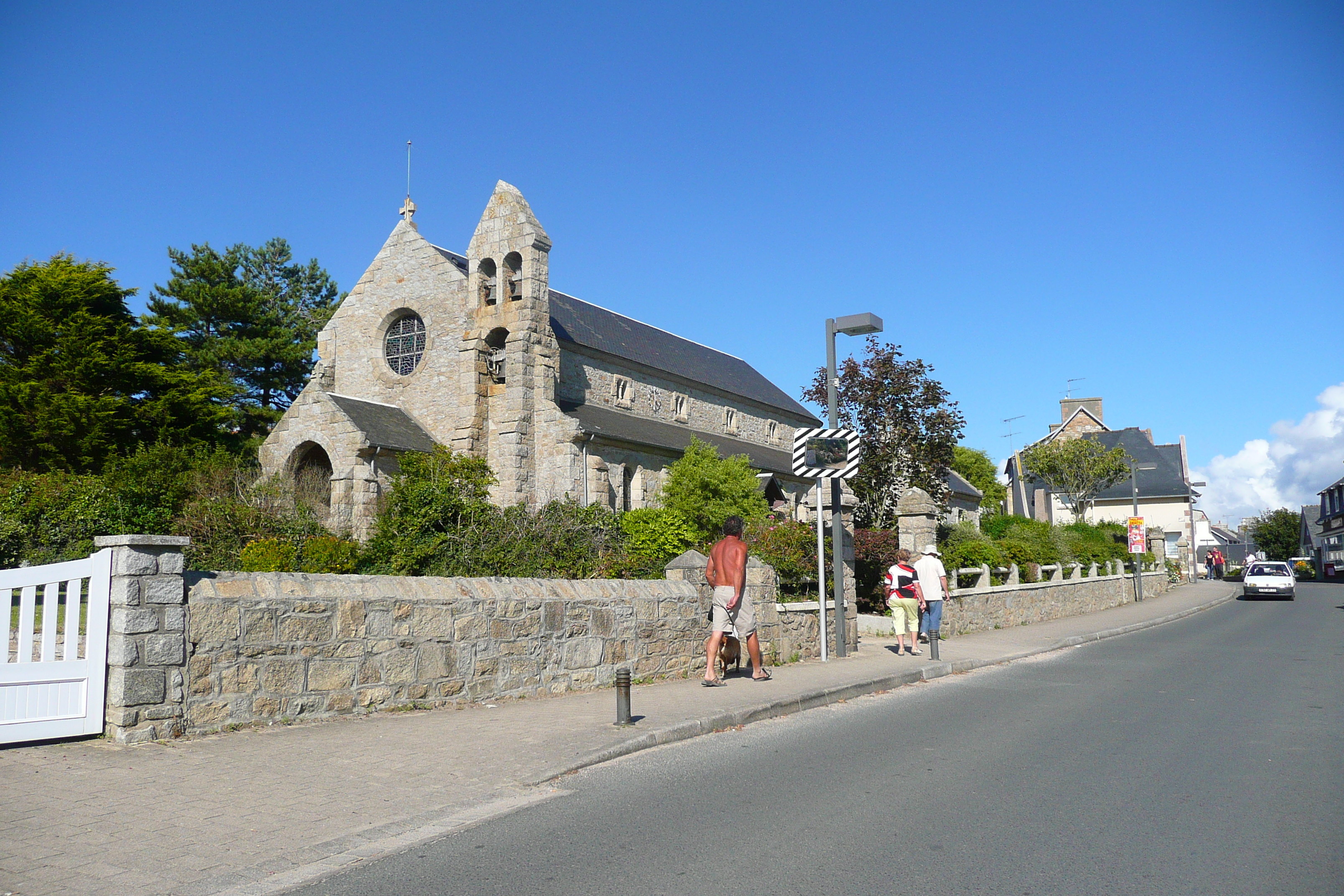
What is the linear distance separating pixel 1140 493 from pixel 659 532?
52111 millimetres

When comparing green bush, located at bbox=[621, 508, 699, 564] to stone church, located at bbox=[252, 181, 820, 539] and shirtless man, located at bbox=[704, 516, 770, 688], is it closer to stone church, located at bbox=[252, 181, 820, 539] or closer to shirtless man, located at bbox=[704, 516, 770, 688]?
stone church, located at bbox=[252, 181, 820, 539]

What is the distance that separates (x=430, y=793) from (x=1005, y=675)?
9.31 m

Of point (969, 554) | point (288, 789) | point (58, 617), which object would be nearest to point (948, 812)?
point (288, 789)

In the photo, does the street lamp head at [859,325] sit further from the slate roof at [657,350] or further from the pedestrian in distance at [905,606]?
the slate roof at [657,350]

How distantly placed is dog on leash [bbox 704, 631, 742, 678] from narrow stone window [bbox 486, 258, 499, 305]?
67.6 feet

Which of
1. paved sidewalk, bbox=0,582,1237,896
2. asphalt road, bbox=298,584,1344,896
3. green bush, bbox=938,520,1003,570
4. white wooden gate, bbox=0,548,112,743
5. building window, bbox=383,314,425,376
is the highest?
building window, bbox=383,314,425,376

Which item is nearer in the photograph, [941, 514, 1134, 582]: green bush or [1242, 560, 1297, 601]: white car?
[941, 514, 1134, 582]: green bush

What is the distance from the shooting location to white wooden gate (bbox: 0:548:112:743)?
6285mm

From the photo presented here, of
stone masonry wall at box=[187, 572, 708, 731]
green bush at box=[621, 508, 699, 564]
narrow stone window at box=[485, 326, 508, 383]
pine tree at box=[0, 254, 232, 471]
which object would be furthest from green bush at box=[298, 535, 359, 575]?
pine tree at box=[0, 254, 232, 471]

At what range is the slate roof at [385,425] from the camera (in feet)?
85.0

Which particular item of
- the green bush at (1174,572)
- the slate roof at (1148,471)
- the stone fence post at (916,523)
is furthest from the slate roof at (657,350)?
the slate roof at (1148,471)

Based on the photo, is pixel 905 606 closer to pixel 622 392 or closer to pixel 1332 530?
pixel 622 392

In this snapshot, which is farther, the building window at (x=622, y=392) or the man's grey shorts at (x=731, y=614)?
the building window at (x=622, y=392)

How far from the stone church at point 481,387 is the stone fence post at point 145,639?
17483 mm
